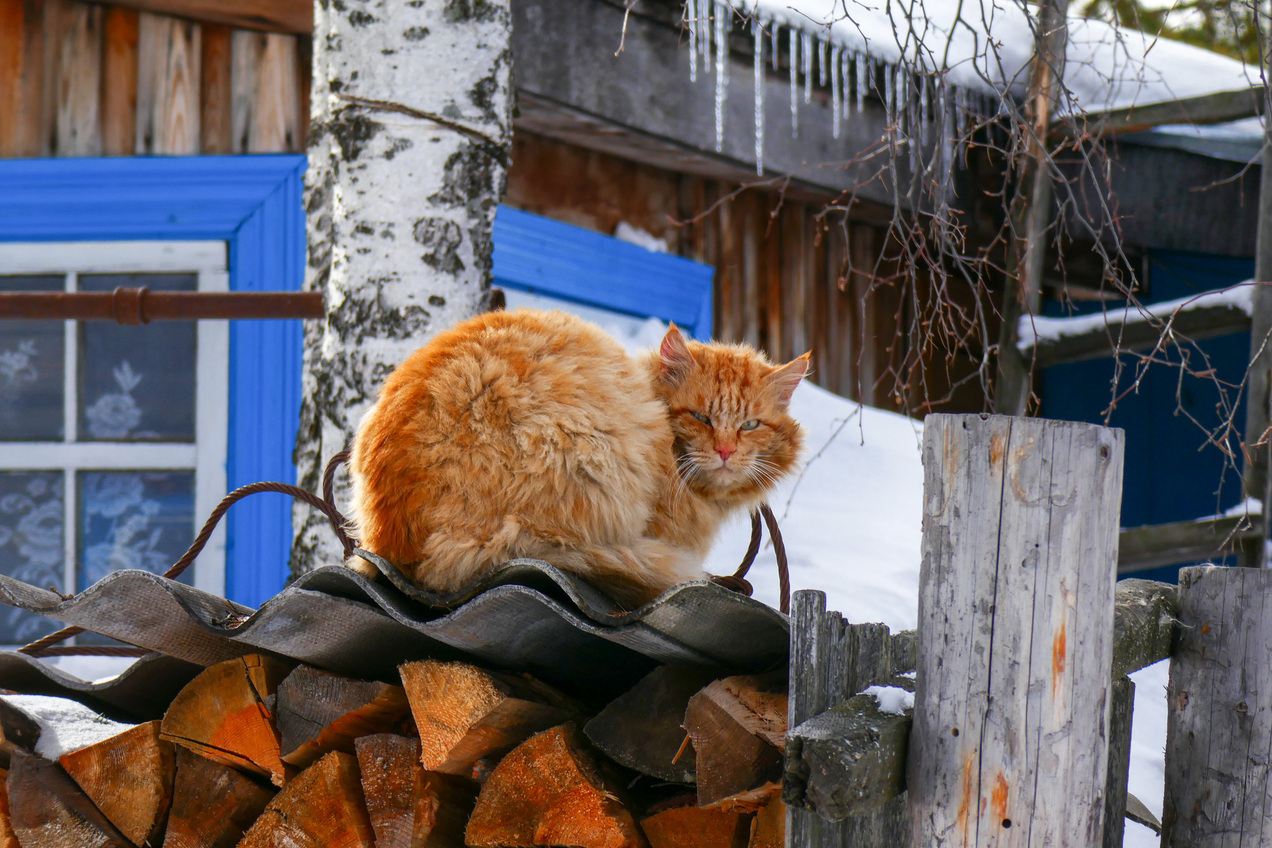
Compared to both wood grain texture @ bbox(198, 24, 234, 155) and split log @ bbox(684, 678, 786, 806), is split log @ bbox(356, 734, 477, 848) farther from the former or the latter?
wood grain texture @ bbox(198, 24, 234, 155)

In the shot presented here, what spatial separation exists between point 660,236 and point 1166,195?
279cm

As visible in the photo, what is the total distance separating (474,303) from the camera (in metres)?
2.25

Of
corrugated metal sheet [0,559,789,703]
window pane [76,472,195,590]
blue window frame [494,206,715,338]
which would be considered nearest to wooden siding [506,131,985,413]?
blue window frame [494,206,715,338]

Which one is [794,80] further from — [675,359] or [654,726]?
[654,726]

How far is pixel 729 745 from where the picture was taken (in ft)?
3.98

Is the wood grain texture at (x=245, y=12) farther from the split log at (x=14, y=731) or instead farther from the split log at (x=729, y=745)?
the split log at (x=729, y=745)

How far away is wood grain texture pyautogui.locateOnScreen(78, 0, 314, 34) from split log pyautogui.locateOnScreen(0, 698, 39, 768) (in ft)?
8.16

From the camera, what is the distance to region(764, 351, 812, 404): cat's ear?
1857 mm

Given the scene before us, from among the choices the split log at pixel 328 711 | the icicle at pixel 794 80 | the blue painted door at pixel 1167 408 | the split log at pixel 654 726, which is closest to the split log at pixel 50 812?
the split log at pixel 328 711

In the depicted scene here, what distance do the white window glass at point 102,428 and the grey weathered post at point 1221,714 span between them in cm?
307

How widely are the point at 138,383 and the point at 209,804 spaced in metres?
2.44

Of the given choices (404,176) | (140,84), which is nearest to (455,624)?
(404,176)

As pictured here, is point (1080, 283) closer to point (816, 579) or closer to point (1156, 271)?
point (1156, 271)

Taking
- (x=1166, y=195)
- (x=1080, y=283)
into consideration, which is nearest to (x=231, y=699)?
(x=1166, y=195)
